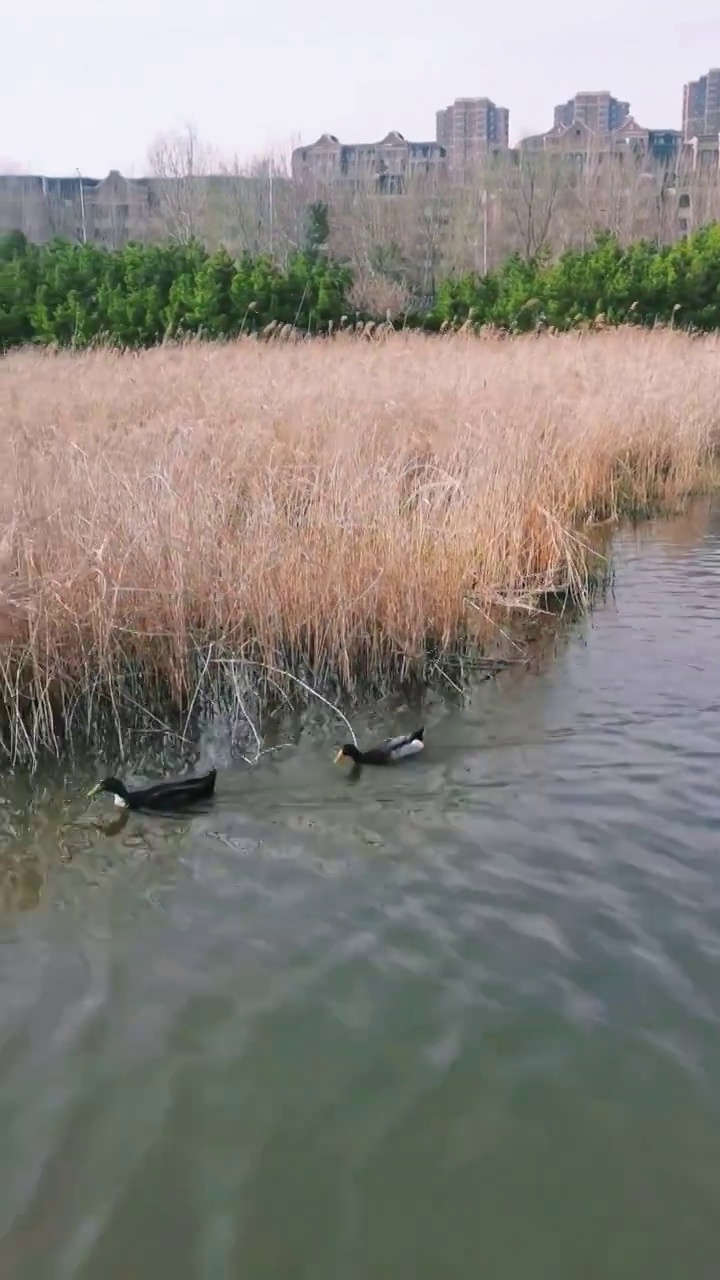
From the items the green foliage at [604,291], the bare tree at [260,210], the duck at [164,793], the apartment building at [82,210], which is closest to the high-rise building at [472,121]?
the apartment building at [82,210]

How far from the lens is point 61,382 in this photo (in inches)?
425

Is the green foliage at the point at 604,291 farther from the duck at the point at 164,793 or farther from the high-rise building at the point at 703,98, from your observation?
the high-rise building at the point at 703,98

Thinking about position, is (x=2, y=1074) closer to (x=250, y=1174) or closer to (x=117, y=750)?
(x=250, y=1174)

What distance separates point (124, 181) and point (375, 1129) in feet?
199

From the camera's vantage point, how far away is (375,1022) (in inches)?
124

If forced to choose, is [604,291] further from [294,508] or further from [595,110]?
[595,110]

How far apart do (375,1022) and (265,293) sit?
59.9 feet

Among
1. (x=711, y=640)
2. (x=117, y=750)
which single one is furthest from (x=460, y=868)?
(x=711, y=640)

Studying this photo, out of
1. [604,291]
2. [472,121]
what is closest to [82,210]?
[604,291]

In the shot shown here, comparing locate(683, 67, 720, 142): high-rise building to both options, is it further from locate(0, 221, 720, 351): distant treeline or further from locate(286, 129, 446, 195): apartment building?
locate(0, 221, 720, 351): distant treeline

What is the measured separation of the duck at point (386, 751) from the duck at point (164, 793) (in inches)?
25.7

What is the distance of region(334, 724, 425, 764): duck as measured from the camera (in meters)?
4.84

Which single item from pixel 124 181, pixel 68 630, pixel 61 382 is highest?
pixel 124 181

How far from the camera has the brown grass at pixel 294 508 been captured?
525 centimetres
